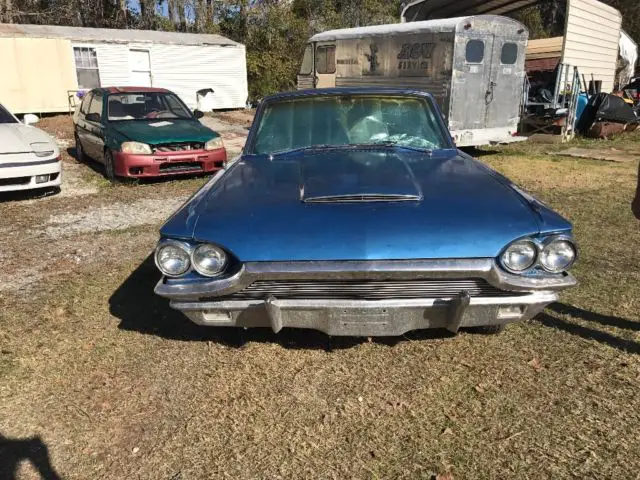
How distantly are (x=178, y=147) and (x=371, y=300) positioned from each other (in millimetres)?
6455

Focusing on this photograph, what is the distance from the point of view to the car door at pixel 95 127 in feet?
29.1

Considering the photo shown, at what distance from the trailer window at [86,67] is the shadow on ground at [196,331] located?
17.0m

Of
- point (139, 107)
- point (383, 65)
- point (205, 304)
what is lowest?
point (205, 304)

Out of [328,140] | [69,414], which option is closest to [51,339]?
[69,414]

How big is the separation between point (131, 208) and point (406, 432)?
5608mm

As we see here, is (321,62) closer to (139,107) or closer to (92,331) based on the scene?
(139,107)

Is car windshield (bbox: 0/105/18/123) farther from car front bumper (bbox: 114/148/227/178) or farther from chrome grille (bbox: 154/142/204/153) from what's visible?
chrome grille (bbox: 154/142/204/153)

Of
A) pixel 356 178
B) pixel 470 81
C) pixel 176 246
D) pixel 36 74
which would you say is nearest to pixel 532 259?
pixel 356 178

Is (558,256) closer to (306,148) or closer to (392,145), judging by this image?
(392,145)

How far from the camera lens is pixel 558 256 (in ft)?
8.71

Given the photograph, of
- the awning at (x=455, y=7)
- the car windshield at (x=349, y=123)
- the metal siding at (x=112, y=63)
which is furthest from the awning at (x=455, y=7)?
the car windshield at (x=349, y=123)

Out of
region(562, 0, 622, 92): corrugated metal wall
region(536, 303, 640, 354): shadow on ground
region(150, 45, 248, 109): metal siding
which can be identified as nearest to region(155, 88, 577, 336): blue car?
region(536, 303, 640, 354): shadow on ground

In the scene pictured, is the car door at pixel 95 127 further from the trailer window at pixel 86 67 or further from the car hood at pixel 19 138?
the trailer window at pixel 86 67

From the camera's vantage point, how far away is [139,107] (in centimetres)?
926
